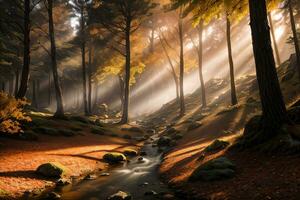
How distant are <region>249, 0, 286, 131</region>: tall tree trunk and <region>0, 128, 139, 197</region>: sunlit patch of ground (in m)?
8.02

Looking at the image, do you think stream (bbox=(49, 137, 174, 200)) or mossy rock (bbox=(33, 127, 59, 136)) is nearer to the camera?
stream (bbox=(49, 137, 174, 200))

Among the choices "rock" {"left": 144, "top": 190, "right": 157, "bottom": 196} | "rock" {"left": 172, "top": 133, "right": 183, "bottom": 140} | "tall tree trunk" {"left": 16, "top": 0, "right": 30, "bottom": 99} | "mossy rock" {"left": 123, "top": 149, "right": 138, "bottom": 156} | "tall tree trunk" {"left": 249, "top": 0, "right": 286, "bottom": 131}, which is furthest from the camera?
"rock" {"left": 172, "top": 133, "right": 183, "bottom": 140}

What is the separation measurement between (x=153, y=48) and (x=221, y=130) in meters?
22.8

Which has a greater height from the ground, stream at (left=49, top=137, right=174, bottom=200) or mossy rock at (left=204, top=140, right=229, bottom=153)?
mossy rock at (left=204, top=140, right=229, bottom=153)

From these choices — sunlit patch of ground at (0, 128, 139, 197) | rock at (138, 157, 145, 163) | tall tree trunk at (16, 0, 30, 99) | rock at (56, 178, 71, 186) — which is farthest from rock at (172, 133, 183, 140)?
rock at (56, 178, 71, 186)

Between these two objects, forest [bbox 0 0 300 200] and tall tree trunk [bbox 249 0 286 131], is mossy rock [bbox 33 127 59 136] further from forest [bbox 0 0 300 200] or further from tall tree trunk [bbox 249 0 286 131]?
tall tree trunk [bbox 249 0 286 131]

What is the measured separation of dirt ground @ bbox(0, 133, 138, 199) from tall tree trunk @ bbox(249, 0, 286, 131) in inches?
316

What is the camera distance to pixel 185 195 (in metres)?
9.70

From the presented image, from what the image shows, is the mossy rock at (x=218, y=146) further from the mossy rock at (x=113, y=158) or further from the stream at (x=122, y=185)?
the mossy rock at (x=113, y=158)

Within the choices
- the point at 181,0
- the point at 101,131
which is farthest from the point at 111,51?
the point at 181,0

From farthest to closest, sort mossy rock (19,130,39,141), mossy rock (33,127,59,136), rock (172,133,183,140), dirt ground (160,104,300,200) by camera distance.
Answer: rock (172,133,183,140), mossy rock (33,127,59,136), mossy rock (19,130,39,141), dirt ground (160,104,300,200)

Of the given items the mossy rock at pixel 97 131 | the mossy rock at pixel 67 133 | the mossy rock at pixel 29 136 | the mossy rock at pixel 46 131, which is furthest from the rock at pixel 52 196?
the mossy rock at pixel 97 131

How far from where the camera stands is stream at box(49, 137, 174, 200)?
10.3 metres

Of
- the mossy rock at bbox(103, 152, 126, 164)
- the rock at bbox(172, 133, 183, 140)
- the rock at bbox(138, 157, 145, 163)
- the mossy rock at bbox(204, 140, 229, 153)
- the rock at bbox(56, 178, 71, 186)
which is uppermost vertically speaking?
the rock at bbox(172, 133, 183, 140)
